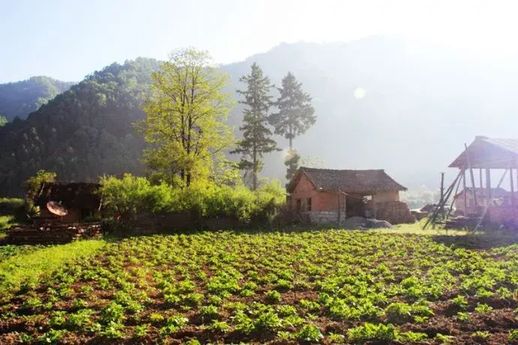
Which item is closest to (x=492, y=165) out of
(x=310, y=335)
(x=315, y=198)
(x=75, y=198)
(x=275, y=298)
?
(x=315, y=198)

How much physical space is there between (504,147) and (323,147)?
167103 mm

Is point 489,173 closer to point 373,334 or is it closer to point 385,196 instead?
point 385,196

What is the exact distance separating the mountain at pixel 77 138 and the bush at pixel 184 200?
50909mm

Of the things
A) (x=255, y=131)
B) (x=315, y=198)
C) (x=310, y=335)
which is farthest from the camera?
(x=255, y=131)

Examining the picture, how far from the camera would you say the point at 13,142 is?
271ft

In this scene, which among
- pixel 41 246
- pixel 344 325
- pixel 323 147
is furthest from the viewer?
pixel 323 147

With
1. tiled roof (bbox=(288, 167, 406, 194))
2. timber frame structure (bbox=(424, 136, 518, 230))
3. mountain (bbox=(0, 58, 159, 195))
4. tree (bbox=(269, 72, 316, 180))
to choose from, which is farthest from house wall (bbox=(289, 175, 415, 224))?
mountain (bbox=(0, 58, 159, 195))

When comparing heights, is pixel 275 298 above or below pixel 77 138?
below

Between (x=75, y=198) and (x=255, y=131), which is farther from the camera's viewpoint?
(x=255, y=131)

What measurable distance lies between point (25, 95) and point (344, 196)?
138121 millimetres

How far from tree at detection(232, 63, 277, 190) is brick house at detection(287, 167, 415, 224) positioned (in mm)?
8643

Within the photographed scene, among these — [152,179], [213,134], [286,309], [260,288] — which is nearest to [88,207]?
[152,179]

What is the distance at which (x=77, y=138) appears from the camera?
86.8m

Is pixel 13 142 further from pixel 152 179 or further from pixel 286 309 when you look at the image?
pixel 286 309
